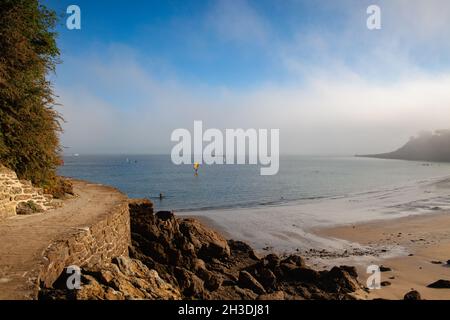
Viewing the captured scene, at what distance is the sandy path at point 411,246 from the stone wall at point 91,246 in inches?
372

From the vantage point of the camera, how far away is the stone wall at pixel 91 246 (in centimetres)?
676

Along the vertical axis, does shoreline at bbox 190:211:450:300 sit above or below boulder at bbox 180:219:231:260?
below

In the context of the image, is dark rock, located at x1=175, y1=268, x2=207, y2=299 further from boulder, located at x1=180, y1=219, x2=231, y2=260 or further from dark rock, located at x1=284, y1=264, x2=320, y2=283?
dark rock, located at x1=284, y1=264, x2=320, y2=283

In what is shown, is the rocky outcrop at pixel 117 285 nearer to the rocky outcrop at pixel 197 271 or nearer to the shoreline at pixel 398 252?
the rocky outcrop at pixel 197 271

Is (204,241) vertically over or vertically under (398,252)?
over

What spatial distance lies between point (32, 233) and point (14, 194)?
11.4 ft

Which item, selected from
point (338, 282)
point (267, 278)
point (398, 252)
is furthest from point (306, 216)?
point (267, 278)

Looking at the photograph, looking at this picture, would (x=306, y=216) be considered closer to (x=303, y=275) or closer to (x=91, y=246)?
(x=303, y=275)

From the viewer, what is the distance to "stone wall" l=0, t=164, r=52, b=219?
1105 cm

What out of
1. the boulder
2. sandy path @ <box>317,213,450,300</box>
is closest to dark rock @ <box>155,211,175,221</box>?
the boulder

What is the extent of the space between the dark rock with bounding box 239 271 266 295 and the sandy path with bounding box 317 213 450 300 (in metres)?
4.14

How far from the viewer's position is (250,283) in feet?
39.3
